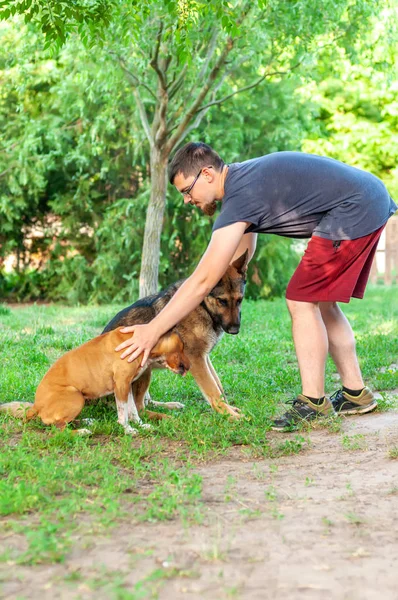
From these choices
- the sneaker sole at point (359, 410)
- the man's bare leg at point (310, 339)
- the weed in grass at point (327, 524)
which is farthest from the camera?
the sneaker sole at point (359, 410)

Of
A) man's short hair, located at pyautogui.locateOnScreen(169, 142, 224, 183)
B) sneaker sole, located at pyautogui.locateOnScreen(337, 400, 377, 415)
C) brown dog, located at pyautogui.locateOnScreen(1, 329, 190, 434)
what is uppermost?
man's short hair, located at pyautogui.locateOnScreen(169, 142, 224, 183)

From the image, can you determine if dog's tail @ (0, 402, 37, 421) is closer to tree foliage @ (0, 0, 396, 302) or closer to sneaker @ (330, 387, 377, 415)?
sneaker @ (330, 387, 377, 415)

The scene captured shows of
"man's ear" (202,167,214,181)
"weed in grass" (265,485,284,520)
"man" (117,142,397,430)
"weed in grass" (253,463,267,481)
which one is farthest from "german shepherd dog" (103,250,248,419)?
"weed in grass" (265,485,284,520)

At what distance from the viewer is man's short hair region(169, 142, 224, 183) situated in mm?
5348

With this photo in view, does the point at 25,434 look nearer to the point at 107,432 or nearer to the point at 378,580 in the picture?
the point at 107,432

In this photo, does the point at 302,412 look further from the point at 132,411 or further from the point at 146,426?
the point at 132,411

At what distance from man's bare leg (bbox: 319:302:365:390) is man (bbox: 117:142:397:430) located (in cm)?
21

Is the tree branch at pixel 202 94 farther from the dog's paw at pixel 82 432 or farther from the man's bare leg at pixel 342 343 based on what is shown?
the dog's paw at pixel 82 432

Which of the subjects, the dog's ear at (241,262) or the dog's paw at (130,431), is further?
the dog's ear at (241,262)

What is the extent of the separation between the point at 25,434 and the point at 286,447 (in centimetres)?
181

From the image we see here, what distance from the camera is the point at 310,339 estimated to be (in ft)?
18.6

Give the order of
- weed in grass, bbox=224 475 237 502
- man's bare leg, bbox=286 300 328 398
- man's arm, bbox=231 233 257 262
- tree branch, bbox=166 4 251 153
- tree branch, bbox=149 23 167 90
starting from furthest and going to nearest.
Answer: tree branch, bbox=166 4 251 153, tree branch, bbox=149 23 167 90, man's arm, bbox=231 233 257 262, man's bare leg, bbox=286 300 328 398, weed in grass, bbox=224 475 237 502

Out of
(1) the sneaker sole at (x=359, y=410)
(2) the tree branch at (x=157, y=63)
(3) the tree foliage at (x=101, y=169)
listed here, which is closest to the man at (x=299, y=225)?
(1) the sneaker sole at (x=359, y=410)

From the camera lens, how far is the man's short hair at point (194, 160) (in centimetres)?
535
